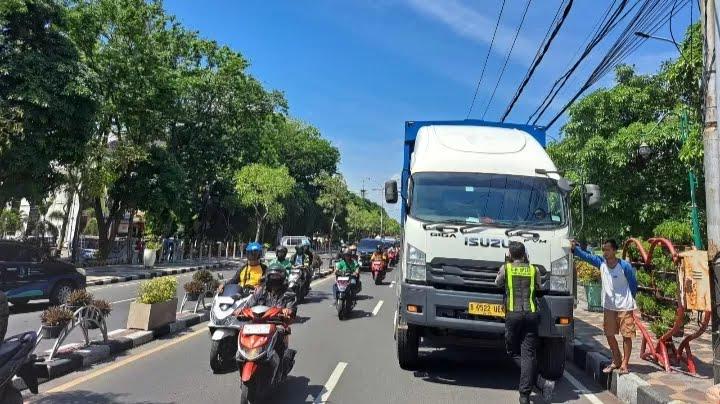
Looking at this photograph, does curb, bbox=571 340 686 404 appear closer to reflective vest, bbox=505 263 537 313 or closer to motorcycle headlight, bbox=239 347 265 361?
reflective vest, bbox=505 263 537 313

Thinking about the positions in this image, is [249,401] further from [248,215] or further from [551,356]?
[248,215]

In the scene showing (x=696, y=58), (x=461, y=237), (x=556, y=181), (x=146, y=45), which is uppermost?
(x=146, y=45)

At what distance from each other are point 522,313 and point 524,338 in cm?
31

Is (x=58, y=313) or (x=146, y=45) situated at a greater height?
(x=146, y=45)

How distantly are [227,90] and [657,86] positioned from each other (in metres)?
24.8

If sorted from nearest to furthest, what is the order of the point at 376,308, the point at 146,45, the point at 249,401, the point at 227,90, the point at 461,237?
the point at 249,401, the point at 461,237, the point at 376,308, the point at 146,45, the point at 227,90

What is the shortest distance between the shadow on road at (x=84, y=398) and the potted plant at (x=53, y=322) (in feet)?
4.01

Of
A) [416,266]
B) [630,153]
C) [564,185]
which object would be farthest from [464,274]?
[630,153]

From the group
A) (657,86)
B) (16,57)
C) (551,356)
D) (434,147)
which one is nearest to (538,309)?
(551,356)

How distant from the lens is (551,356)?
23.4 ft

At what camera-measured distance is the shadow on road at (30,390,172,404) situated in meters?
5.70

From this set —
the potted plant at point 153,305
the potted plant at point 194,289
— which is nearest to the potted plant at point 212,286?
the potted plant at point 194,289

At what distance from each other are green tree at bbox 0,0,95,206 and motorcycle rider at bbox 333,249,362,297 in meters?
10.6

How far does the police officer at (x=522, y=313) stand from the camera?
6137mm
